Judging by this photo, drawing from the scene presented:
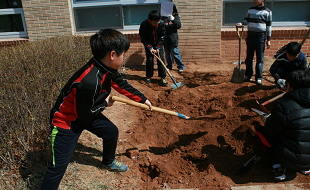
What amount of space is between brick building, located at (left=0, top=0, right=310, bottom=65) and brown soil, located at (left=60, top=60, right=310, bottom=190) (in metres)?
2.29

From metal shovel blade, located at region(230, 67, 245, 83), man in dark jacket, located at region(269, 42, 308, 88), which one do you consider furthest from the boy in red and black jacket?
metal shovel blade, located at region(230, 67, 245, 83)

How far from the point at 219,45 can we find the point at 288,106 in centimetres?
483

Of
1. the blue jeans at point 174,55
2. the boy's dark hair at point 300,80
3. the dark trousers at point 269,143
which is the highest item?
the boy's dark hair at point 300,80

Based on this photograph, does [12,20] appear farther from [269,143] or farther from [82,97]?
[269,143]

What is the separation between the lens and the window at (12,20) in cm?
750

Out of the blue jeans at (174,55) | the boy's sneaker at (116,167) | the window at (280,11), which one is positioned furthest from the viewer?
the window at (280,11)

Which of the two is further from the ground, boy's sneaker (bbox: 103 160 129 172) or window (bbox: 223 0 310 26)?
window (bbox: 223 0 310 26)

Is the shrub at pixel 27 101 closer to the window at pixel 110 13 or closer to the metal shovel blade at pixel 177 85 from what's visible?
the metal shovel blade at pixel 177 85

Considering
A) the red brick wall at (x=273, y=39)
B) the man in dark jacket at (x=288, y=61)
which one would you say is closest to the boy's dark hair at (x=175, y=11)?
the red brick wall at (x=273, y=39)

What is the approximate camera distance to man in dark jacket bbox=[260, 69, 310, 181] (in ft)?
9.07

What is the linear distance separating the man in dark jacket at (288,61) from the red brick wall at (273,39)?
9.82ft

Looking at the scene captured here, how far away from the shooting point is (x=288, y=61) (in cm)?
445

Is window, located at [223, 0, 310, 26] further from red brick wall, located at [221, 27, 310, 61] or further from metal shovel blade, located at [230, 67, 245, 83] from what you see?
metal shovel blade, located at [230, 67, 245, 83]

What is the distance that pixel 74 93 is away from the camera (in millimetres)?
2410
